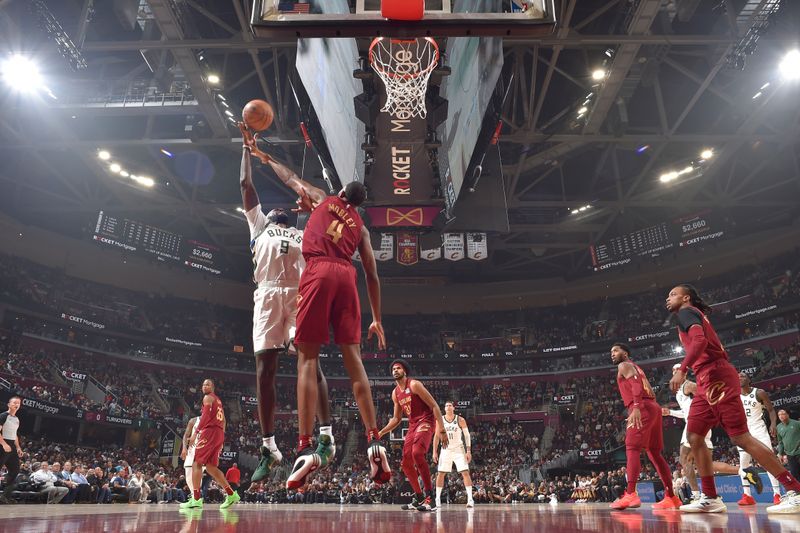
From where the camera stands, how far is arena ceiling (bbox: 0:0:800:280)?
1380cm

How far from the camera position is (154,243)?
2400 centimetres

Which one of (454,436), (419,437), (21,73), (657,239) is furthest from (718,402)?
(657,239)

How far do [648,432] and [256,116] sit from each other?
18.8 feet

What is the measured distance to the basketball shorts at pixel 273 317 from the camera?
473 cm

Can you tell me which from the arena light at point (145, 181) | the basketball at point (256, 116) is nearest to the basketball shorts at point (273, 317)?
the basketball at point (256, 116)

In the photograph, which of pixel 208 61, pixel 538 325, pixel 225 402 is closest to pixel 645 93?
pixel 208 61

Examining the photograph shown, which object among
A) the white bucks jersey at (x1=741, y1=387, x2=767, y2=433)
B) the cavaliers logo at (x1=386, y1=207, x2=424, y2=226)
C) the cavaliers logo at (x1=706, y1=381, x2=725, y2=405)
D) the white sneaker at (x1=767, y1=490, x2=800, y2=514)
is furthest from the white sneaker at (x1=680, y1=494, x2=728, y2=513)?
the cavaliers logo at (x1=386, y1=207, x2=424, y2=226)

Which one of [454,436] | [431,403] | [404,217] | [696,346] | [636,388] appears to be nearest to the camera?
[696,346]

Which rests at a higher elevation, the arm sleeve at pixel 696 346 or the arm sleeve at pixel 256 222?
the arm sleeve at pixel 256 222

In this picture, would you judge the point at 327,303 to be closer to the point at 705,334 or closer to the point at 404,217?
the point at 705,334

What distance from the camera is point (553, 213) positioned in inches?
997

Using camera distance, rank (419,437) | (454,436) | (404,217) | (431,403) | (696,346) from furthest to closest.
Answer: (404,217) → (454,436) → (419,437) → (431,403) → (696,346)

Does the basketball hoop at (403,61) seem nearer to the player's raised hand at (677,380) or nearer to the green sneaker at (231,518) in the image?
the player's raised hand at (677,380)

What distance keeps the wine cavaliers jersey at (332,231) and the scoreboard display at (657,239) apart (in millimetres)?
22480
